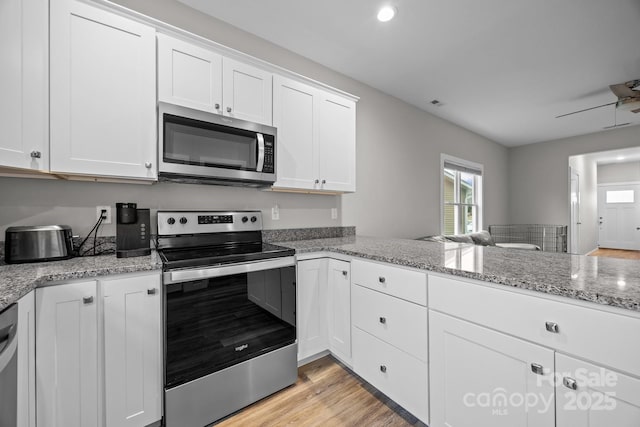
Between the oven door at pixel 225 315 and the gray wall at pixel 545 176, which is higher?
the gray wall at pixel 545 176

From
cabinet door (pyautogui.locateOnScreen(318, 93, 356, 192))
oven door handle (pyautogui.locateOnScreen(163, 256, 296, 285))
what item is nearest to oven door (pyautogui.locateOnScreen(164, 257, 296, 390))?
oven door handle (pyautogui.locateOnScreen(163, 256, 296, 285))

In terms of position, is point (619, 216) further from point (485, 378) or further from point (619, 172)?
point (485, 378)

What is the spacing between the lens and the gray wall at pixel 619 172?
24.8 feet

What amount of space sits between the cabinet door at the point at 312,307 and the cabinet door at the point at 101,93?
119 cm

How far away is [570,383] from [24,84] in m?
2.55

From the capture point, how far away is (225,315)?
5.03ft

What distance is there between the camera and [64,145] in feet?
4.47

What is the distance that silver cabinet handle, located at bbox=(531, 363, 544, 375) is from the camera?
3.23 feet

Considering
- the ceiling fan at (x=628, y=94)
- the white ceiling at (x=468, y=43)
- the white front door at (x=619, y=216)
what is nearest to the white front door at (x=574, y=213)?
the white ceiling at (x=468, y=43)

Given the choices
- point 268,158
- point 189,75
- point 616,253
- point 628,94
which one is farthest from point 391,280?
point 616,253

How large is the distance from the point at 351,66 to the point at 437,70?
3.07 ft

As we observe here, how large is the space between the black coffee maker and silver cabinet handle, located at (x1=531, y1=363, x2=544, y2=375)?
1.91 metres

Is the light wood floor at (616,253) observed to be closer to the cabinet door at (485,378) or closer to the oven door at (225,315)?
the cabinet door at (485,378)

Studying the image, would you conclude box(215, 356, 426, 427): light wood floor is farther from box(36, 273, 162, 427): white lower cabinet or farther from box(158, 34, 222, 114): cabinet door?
box(158, 34, 222, 114): cabinet door
